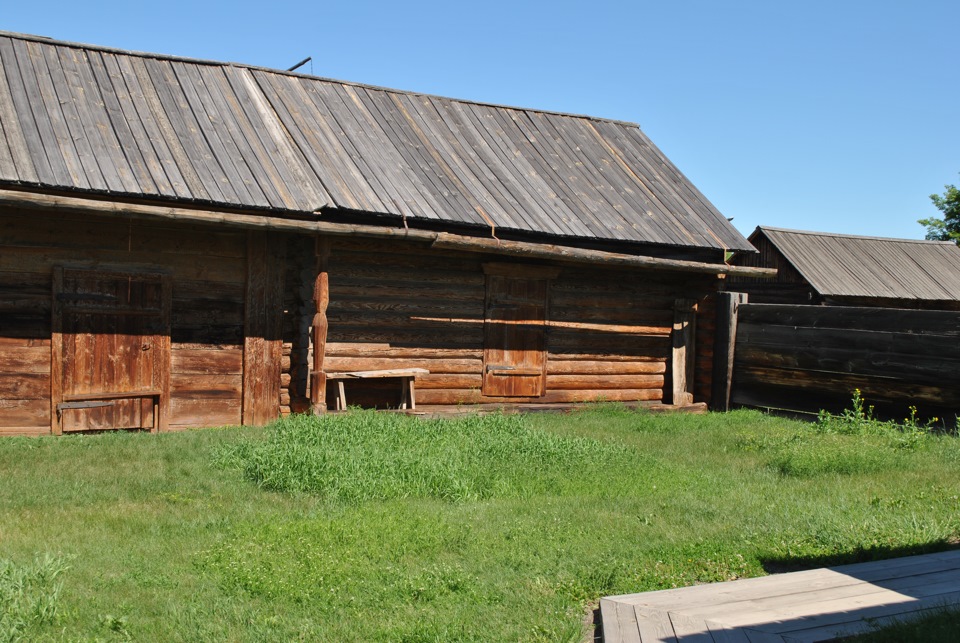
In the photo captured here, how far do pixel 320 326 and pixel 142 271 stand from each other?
2.07 metres

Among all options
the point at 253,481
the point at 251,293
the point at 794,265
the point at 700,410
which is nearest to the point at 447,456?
the point at 253,481

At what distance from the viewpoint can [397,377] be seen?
39.5 feet

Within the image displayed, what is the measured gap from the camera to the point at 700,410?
46.7ft

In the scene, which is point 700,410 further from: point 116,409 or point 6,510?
point 6,510

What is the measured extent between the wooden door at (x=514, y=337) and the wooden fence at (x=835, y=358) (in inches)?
120

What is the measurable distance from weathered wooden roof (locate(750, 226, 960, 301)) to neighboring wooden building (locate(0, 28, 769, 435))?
445 inches

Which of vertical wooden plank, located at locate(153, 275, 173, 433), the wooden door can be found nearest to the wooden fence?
the wooden door

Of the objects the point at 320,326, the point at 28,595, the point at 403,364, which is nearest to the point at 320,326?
the point at 320,326

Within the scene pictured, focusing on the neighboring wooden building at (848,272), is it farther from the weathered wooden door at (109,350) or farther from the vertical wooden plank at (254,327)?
the weathered wooden door at (109,350)

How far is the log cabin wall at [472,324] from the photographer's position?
1196cm

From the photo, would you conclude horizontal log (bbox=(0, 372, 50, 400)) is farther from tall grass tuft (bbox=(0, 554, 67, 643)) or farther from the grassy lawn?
tall grass tuft (bbox=(0, 554, 67, 643))

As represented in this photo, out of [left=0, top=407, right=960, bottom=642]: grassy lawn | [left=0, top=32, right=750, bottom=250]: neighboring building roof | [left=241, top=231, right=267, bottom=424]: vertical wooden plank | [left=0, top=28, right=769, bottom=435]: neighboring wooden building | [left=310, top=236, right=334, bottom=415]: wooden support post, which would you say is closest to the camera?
[left=0, top=407, right=960, bottom=642]: grassy lawn

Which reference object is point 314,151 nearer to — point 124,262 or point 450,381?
point 124,262

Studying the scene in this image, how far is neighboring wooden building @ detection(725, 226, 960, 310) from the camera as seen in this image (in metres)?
25.1
